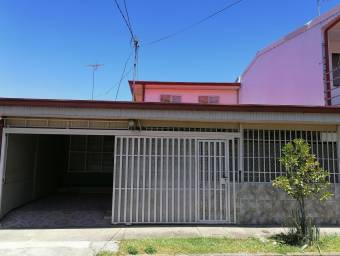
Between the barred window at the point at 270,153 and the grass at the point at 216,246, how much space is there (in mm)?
2132

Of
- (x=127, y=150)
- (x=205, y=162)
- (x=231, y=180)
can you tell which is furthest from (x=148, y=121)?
(x=231, y=180)

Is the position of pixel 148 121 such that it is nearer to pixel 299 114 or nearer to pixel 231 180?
pixel 231 180

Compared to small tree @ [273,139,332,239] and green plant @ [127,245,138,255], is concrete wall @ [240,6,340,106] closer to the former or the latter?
small tree @ [273,139,332,239]

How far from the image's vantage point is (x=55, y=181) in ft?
44.4

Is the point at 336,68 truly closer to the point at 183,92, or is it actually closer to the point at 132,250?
the point at 183,92

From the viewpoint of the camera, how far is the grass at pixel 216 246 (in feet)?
19.7

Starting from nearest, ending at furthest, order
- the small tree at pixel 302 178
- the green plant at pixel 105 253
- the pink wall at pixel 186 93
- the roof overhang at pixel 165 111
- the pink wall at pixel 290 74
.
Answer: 1. the green plant at pixel 105 253
2. the small tree at pixel 302 178
3. the roof overhang at pixel 165 111
4. the pink wall at pixel 290 74
5. the pink wall at pixel 186 93

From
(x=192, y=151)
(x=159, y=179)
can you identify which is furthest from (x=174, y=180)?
(x=192, y=151)

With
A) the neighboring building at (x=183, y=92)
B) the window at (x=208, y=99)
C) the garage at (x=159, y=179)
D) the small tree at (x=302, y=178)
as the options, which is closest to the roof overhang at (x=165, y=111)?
the garage at (x=159, y=179)

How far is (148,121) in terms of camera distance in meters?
8.38

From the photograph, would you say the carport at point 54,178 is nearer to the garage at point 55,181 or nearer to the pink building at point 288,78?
the garage at point 55,181

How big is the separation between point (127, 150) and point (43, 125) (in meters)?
2.27

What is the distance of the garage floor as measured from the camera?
8.05m

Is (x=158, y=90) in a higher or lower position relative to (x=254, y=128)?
higher
